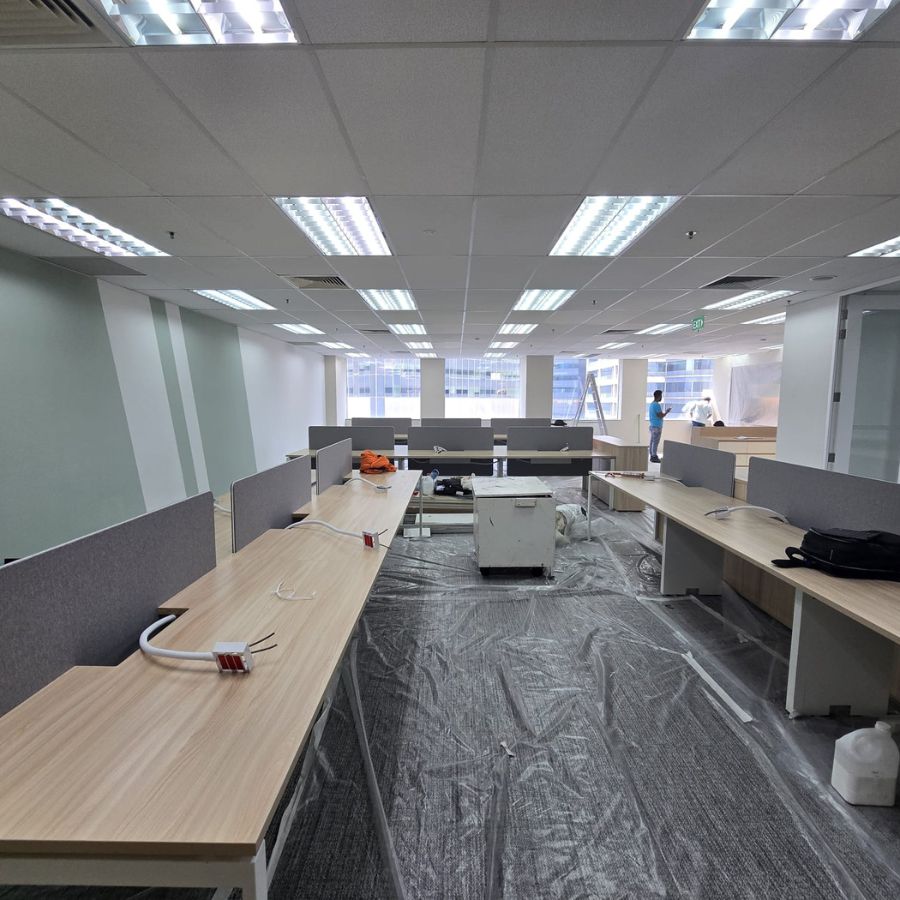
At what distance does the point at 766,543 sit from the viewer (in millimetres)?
2225

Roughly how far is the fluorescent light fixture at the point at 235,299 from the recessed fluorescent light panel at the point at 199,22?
12.4 ft

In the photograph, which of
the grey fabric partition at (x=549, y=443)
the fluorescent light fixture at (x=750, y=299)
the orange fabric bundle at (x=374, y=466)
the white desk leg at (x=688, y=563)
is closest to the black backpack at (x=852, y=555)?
the white desk leg at (x=688, y=563)

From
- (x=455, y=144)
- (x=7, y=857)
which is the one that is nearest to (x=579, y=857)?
(x=7, y=857)

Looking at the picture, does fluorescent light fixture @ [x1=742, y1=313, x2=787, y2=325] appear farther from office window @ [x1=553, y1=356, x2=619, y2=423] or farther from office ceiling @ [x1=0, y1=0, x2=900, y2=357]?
office window @ [x1=553, y1=356, x2=619, y2=423]

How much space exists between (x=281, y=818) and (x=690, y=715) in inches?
66.8

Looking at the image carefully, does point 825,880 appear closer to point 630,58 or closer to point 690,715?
point 690,715

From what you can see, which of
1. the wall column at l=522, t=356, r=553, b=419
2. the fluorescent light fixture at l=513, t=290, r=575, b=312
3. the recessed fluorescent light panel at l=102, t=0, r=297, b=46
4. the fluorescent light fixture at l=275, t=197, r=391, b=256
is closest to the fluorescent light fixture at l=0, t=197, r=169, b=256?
the fluorescent light fixture at l=275, t=197, r=391, b=256

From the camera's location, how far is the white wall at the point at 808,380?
204 inches

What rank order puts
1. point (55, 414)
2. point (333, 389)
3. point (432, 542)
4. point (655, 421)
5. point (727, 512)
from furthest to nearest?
1. point (333, 389)
2. point (655, 421)
3. point (432, 542)
4. point (55, 414)
5. point (727, 512)

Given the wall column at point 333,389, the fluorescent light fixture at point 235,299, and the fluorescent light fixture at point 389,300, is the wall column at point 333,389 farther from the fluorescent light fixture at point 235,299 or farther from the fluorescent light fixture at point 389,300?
the fluorescent light fixture at point 389,300

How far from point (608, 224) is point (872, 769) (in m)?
3.13

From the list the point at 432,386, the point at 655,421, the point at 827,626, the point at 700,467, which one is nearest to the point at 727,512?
the point at 827,626

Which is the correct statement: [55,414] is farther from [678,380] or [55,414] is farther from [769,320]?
[678,380]

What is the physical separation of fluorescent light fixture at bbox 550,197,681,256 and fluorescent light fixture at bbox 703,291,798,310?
8.34 feet
